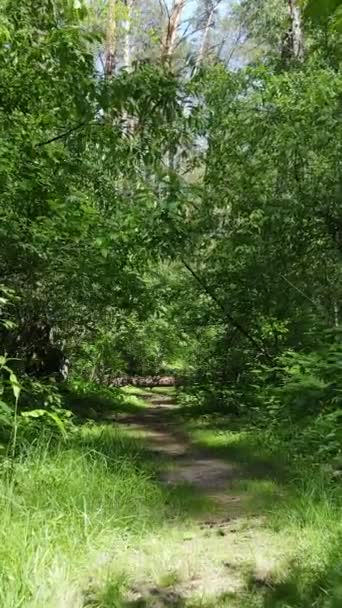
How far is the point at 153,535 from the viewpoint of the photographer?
3.43m

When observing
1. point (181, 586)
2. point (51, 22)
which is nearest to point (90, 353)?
point (51, 22)

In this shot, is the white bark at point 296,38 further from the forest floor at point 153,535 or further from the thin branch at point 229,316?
the forest floor at point 153,535

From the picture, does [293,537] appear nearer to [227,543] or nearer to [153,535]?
[227,543]

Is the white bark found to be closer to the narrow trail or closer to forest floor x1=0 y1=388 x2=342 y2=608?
the narrow trail

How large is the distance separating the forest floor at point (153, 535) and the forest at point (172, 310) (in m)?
0.01

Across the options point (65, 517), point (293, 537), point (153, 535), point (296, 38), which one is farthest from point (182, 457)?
point (296, 38)

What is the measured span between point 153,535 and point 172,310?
18.8 ft

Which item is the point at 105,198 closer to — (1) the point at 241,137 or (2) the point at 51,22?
(1) the point at 241,137

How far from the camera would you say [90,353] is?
11.2 meters

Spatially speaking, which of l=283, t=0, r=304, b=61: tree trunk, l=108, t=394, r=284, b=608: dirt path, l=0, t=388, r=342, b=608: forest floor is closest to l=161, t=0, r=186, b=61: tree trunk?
l=283, t=0, r=304, b=61: tree trunk

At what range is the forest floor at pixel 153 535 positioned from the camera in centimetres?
268

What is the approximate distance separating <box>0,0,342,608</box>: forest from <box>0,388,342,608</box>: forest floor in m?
0.01

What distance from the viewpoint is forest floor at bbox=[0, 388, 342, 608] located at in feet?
8.78

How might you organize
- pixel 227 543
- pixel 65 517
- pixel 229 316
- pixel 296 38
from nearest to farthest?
1. pixel 65 517
2. pixel 227 543
3. pixel 229 316
4. pixel 296 38
